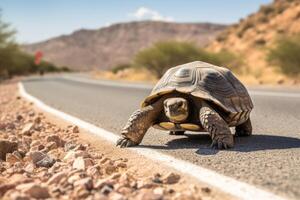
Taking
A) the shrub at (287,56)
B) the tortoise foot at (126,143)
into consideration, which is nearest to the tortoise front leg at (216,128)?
the tortoise foot at (126,143)

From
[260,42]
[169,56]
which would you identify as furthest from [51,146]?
[260,42]

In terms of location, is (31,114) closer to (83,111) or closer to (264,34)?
(83,111)

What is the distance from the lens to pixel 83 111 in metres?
10.4

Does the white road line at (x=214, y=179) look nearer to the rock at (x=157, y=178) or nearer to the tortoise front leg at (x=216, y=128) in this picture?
the rock at (x=157, y=178)

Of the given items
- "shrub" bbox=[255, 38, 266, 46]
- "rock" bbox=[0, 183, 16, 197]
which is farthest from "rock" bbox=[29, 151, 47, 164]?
"shrub" bbox=[255, 38, 266, 46]

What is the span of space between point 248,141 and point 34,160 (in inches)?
92.9

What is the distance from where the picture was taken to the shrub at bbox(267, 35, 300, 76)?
2394cm

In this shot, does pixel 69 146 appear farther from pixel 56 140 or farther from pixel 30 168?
pixel 30 168

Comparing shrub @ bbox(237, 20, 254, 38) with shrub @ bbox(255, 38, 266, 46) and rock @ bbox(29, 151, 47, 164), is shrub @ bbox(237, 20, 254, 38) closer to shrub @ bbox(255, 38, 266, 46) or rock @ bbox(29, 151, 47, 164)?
shrub @ bbox(255, 38, 266, 46)

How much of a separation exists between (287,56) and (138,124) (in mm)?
20411

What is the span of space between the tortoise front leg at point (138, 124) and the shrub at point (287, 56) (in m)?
19.8

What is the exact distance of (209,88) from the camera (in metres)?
5.22

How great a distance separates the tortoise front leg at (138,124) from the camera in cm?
525

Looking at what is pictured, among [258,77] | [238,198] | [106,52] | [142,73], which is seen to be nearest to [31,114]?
[238,198]
